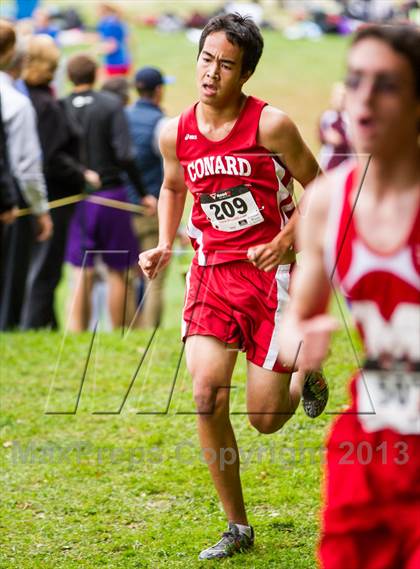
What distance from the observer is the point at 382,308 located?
3.20 metres

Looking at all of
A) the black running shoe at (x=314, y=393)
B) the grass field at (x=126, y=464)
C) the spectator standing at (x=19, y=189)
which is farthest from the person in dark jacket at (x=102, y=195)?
the black running shoe at (x=314, y=393)

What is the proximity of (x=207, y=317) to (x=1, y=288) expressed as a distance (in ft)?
18.5

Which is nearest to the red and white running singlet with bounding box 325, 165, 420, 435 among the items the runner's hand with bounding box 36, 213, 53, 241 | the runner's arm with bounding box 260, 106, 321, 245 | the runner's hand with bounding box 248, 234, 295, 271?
the runner's hand with bounding box 248, 234, 295, 271

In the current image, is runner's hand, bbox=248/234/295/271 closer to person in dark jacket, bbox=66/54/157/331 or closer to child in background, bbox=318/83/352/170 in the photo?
person in dark jacket, bbox=66/54/157/331

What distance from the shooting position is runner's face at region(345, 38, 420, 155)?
119 inches

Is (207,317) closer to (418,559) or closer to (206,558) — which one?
(206,558)

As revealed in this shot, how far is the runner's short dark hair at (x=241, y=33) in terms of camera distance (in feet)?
17.2

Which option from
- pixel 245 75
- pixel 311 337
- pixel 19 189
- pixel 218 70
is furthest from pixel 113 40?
pixel 311 337

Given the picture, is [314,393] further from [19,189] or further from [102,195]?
[102,195]

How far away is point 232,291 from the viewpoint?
5.39m

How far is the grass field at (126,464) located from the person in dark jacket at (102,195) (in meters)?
→ 0.81

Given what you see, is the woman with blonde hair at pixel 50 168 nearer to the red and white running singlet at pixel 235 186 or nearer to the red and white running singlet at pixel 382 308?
the red and white running singlet at pixel 235 186

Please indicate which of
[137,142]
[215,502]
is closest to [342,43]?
[137,142]

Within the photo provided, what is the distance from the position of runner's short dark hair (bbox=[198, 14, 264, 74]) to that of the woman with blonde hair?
4.50 metres
